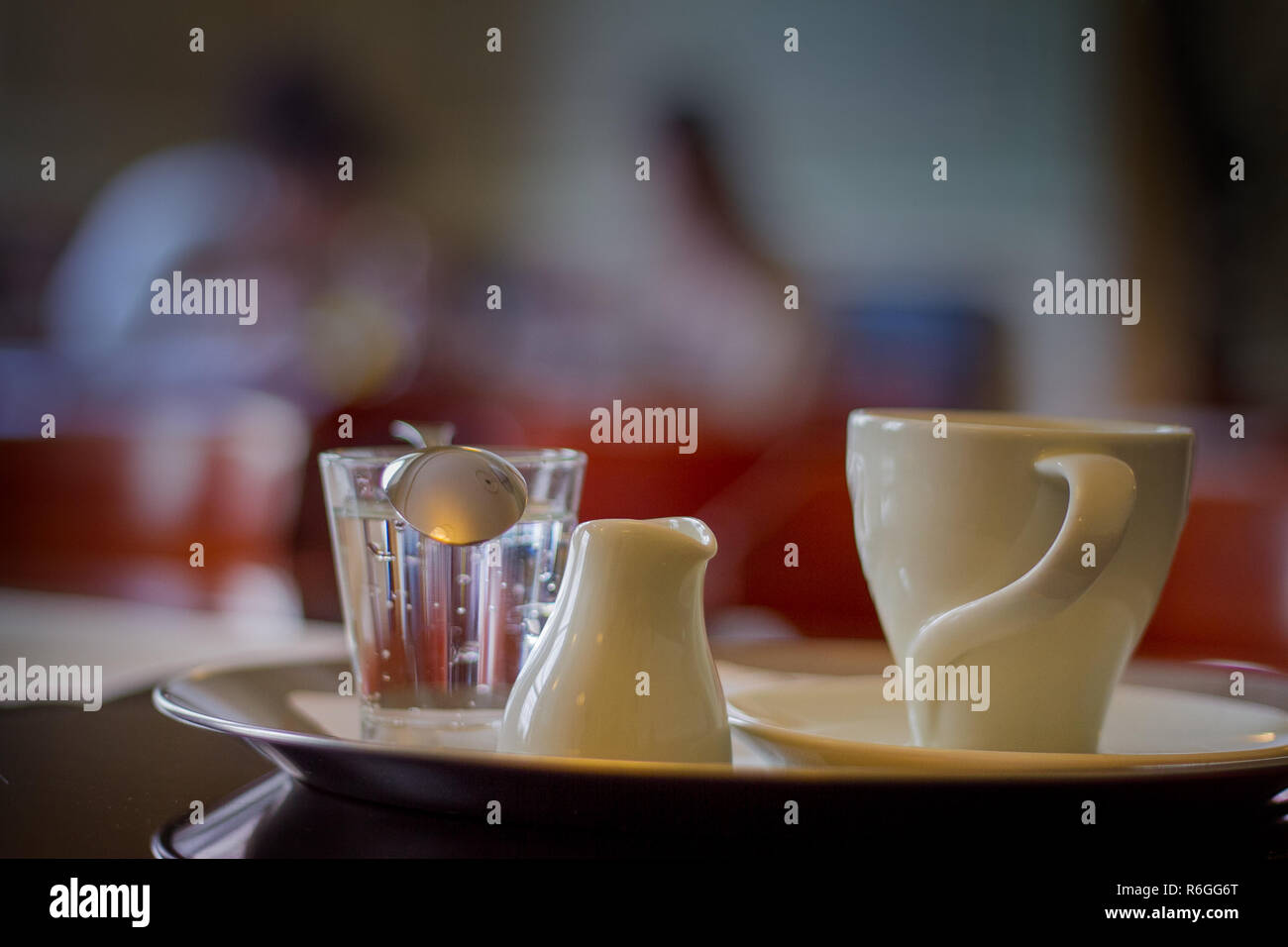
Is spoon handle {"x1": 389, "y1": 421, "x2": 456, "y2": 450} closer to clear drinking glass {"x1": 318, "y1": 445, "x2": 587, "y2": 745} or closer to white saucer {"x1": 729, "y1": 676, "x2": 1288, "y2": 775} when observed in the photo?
clear drinking glass {"x1": 318, "y1": 445, "x2": 587, "y2": 745}

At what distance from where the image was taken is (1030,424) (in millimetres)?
448

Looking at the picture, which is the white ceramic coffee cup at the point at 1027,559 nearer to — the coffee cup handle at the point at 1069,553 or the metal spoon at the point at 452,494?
the coffee cup handle at the point at 1069,553

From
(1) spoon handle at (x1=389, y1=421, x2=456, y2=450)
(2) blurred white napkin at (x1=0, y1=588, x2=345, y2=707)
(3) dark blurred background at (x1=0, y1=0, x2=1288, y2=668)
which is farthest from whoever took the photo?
(3) dark blurred background at (x1=0, y1=0, x2=1288, y2=668)

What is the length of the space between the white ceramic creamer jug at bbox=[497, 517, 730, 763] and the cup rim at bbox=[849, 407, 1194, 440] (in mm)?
92

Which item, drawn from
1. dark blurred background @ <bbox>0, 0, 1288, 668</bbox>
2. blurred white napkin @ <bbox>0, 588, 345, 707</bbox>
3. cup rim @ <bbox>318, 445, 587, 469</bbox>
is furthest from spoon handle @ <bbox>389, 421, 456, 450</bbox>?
dark blurred background @ <bbox>0, 0, 1288, 668</bbox>

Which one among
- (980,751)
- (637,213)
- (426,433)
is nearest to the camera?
(980,751)

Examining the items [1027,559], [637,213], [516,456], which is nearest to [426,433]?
[516,456]

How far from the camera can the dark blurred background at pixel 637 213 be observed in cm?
257

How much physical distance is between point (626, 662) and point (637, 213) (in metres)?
2.83

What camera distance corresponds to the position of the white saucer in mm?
318

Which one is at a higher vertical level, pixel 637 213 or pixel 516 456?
pixel 637 213

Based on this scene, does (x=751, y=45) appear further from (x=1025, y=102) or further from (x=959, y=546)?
(x=959, y=546)

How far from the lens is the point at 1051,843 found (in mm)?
313

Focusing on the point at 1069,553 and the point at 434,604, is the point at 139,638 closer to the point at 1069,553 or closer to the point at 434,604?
the point at 434,604
